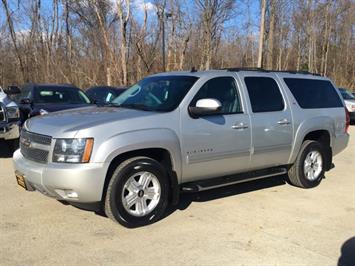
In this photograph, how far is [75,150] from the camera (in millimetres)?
4801

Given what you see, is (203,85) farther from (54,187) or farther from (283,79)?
(54,187)

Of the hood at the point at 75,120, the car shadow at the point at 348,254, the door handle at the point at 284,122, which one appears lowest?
the car shadow at the point at 348,254

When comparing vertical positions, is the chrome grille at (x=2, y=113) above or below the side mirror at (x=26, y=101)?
below

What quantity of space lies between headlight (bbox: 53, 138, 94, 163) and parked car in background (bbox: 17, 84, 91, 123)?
5673 mm

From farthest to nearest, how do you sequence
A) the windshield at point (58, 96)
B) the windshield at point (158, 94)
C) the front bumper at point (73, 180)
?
the windshield at point (58, 96) < the windshield at point (158, 94) < the front bumper at point (73, 180)

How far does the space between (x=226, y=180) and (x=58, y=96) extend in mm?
6530

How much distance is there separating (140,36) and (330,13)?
73.1 feet

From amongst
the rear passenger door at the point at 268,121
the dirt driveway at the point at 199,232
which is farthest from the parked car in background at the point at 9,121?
the rear passenger door at the point at 268,121

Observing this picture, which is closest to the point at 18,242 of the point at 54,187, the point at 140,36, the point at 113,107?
the point at 54,187

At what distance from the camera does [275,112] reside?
6.61 m

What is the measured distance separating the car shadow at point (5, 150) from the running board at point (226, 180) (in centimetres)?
563

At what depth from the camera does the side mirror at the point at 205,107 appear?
5.46 metres

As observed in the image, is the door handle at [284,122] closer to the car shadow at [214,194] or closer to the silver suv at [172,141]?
the silver suv at [172,141]

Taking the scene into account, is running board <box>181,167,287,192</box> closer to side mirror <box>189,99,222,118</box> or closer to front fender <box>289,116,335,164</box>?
front fender <box>289,116,335,164</box>
